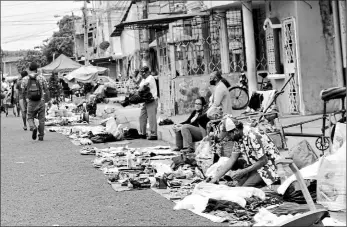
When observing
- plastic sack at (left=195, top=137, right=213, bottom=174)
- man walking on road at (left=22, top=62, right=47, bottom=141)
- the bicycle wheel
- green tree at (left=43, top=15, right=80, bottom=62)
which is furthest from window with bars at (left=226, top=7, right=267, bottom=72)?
green tree at (left=43, top=15, right=80, bottom=62)

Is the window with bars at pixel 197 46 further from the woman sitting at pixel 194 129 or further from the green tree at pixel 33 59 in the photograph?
the green tree at pixel 33 59

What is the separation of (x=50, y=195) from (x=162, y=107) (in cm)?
1444

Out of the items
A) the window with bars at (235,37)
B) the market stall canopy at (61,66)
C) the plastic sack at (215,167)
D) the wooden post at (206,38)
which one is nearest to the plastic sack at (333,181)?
the plastic sack at (215,167)

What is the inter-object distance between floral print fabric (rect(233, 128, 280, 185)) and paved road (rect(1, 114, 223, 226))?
4.00 feet

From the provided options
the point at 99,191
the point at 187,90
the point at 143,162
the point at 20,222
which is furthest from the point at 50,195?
the point at 187,90

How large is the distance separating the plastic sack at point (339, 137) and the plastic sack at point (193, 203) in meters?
1.63

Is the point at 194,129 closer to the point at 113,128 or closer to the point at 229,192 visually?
the point at 229,192

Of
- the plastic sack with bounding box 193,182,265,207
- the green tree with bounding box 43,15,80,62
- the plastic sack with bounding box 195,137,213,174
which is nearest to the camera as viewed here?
the plastic sack with bounding box 193,182,265,207

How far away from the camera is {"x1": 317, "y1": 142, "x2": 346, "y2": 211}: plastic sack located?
7.80 metres

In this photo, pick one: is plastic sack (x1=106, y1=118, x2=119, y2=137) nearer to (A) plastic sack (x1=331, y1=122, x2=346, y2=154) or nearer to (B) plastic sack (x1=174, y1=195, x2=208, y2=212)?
(B) plastic sack (x1=174, y1=195, x2=208, y2=212)

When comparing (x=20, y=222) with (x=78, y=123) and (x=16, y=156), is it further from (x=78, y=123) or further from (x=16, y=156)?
(x=78, y=123)

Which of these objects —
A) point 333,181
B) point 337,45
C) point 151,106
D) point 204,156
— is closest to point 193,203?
point 333,181

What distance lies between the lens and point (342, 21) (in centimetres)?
1739

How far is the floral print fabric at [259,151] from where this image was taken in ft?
30.6
